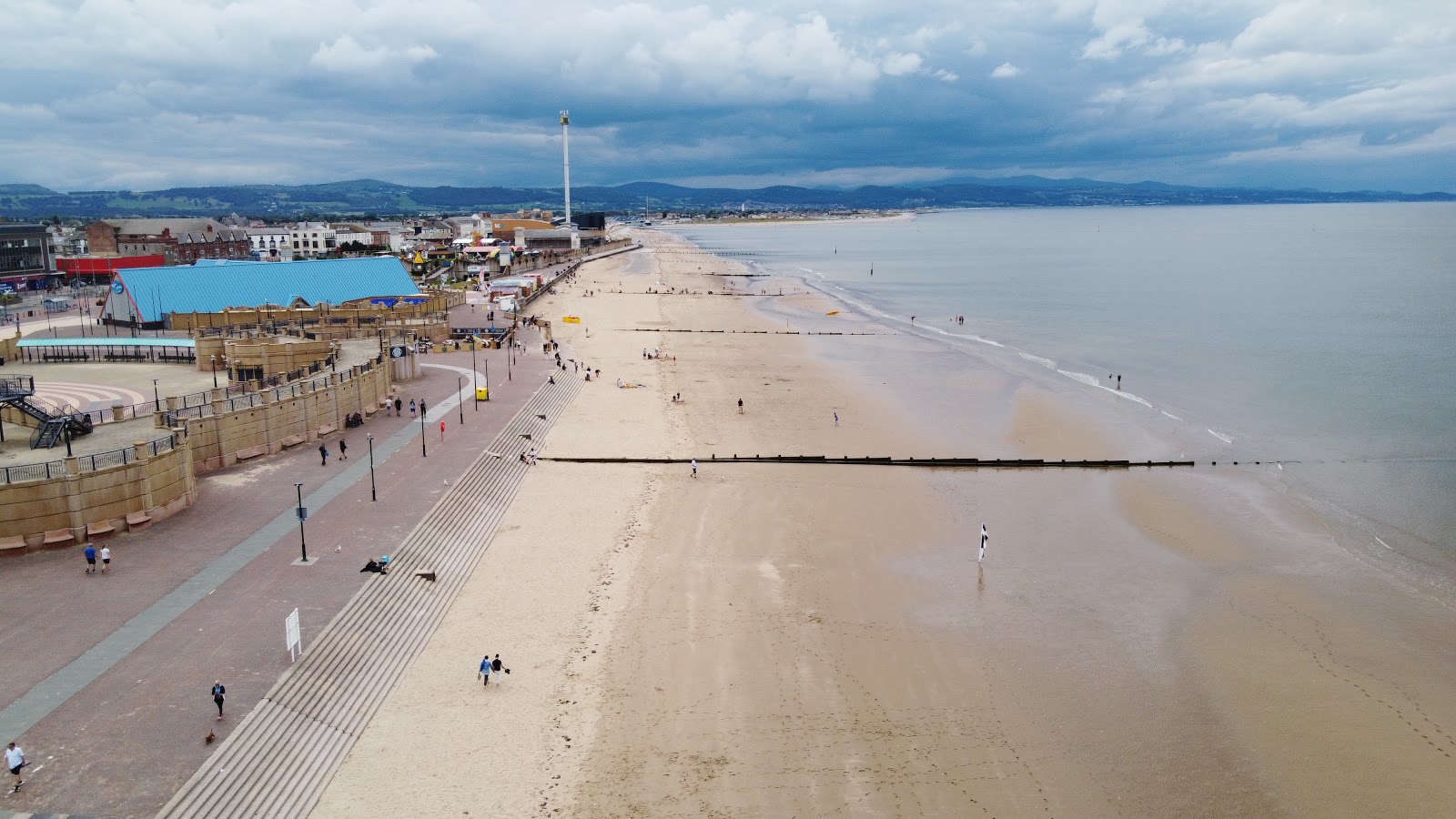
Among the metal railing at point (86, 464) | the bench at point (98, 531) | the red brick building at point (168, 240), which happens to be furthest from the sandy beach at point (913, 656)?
the red brick building at point (168, 240)

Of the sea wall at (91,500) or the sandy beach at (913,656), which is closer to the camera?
the sandy beach at (913,656)

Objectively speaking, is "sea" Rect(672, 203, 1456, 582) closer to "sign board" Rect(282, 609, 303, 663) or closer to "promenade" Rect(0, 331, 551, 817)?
"sign board" Rect(282, 609, 303, 663)

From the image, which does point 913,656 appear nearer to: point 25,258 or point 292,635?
point 292,635

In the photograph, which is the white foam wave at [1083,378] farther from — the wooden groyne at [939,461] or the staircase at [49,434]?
the staircase at [49,434]

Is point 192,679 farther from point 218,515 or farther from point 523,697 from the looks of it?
point 218,515

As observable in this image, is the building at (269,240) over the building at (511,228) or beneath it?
beneath

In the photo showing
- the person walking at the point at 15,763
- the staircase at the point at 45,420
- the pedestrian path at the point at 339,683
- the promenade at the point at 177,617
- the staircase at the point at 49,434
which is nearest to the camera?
the person walking at the point at 15,763

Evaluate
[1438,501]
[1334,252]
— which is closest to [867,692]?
[1438,501]

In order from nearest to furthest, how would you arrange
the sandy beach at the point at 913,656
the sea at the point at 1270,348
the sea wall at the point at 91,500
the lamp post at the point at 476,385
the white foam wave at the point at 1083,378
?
the sandy beach at the point at 913,656, the sea wall at the point at 91,500, the sea at the point at 1270,348, the lamp post at the point at 476,385, the white foam wave at the point at 1083,378
